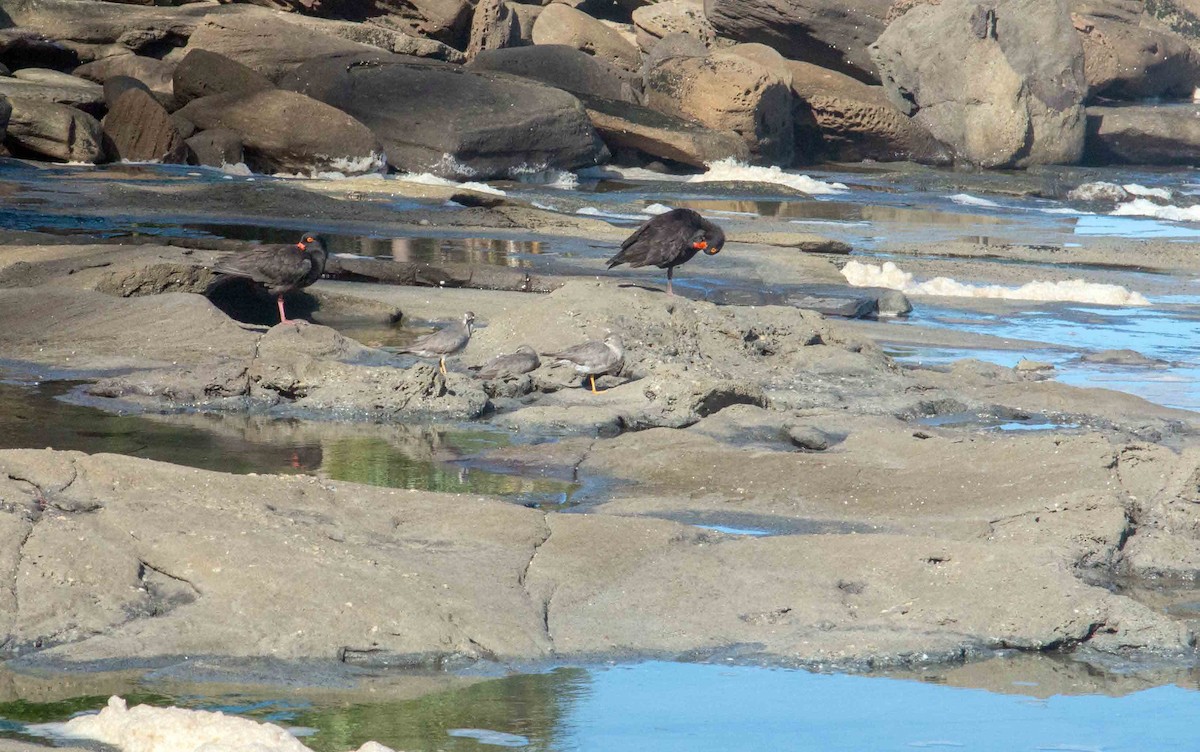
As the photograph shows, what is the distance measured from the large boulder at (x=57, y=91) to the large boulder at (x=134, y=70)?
1.28 metres

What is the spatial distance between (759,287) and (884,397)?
195 inches

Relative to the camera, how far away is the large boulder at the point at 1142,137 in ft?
110

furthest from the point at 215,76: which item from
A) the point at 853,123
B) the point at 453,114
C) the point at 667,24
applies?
the point at 667,24

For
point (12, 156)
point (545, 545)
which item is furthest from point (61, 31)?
point (545, 545)

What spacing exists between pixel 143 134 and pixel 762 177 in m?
10.5

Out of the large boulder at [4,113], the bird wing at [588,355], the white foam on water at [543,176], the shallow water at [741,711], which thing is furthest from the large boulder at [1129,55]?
the shallow water at [741,711]

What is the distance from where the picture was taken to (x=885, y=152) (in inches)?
1262

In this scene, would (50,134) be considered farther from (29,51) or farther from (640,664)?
(640,664)

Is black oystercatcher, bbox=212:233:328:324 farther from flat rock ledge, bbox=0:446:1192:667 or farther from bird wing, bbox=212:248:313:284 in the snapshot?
flat rock ledge, bbox=0:446:1192:667

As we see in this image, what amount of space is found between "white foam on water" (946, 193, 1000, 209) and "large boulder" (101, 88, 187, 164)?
12374 mm

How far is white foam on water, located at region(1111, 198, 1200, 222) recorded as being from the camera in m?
23.7

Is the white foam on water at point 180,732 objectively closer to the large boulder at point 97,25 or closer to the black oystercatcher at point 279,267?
the black oystercatcher at point 279,267

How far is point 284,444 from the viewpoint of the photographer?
7629 mm

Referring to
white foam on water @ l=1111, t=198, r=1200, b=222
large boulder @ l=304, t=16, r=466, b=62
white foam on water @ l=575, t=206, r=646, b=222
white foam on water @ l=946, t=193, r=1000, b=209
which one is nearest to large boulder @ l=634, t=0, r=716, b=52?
large boulder @ l=304, t=16, r=466, b=62
